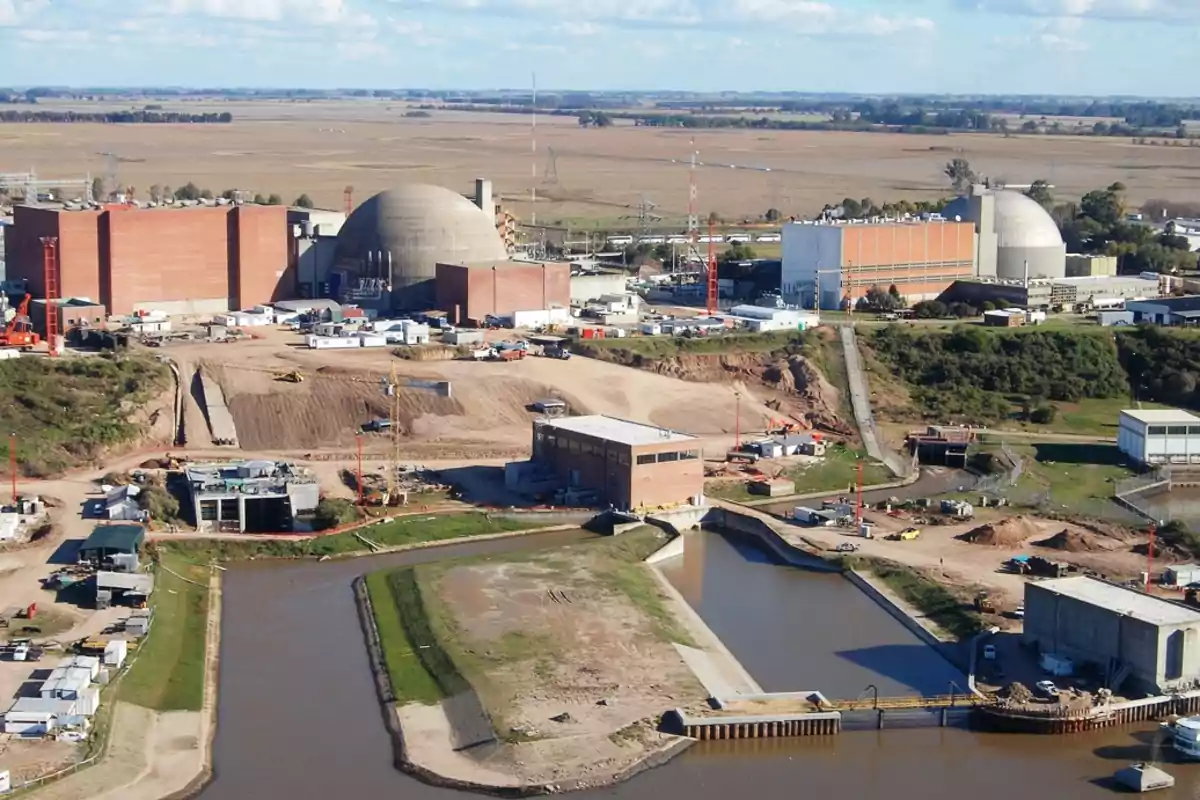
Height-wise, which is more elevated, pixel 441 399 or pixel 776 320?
pixel 776 320

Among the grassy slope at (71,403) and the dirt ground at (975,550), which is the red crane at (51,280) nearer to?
the grassy slope at (71,403)

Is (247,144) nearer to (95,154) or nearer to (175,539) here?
(95,154)

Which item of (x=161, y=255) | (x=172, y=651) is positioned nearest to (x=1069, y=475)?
(x=172, y=651)

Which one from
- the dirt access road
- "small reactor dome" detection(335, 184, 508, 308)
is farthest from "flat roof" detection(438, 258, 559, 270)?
the dirt access road

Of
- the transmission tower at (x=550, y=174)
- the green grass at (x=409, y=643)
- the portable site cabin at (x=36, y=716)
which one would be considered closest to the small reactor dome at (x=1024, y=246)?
the green grass at (x=409, y=643)

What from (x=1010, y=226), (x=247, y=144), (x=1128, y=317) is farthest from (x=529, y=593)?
(x=247, y=144)

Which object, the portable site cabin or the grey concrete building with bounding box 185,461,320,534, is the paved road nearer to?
the grey concrete building with bounding box 185,461,320,534

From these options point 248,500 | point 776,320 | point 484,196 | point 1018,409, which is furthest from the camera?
point 484,196

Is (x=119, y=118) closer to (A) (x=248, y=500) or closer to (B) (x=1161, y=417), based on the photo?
(B) (x=1161, y=417)
